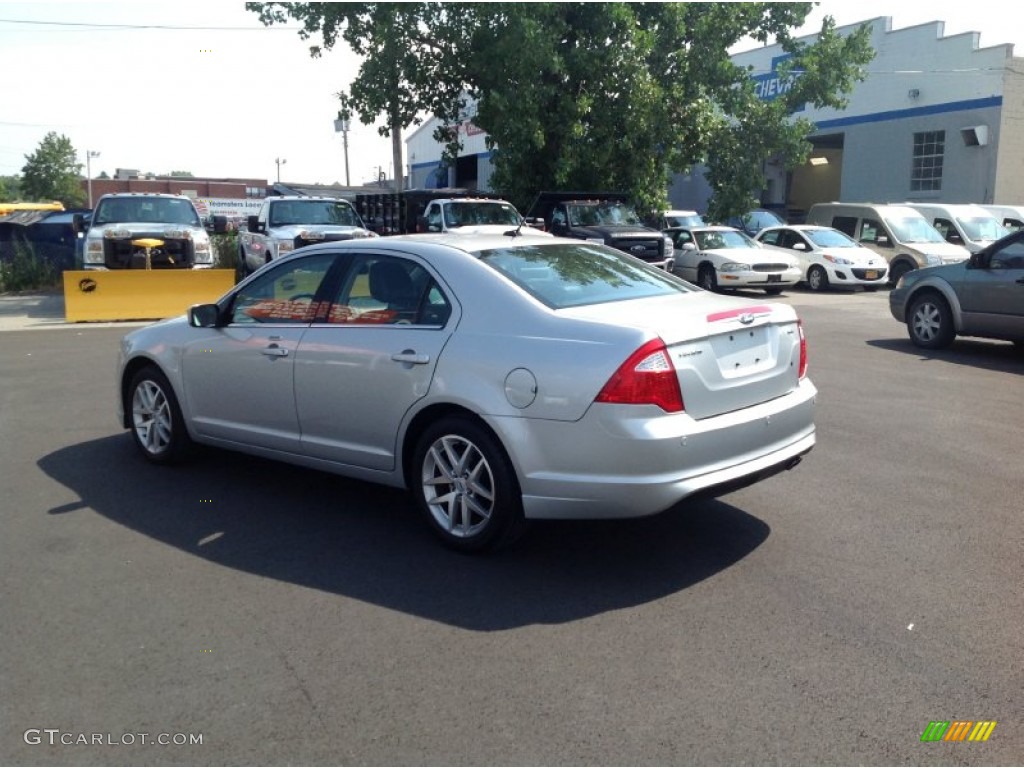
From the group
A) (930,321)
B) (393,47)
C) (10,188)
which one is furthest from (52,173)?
(930,321)

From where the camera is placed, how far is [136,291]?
16266mm

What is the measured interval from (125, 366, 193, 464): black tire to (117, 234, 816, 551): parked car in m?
0.34

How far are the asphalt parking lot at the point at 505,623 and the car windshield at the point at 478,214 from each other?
1381 cm

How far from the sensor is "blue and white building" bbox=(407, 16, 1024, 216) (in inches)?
1168

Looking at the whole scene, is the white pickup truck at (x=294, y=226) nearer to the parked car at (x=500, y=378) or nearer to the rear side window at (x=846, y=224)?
the rear side window at (x=846, y=224)

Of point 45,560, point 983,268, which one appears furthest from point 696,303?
point 983,268

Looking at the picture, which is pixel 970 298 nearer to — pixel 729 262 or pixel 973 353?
pixel 973 353

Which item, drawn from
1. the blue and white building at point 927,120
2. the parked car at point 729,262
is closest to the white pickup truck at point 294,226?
the parked car at point 729,262

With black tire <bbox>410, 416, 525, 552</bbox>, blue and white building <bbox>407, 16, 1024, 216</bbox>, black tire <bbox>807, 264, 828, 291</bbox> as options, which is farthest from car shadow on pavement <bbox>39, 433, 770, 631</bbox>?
blue and white building <bbox>407, 16, 1024, 216</bbox>

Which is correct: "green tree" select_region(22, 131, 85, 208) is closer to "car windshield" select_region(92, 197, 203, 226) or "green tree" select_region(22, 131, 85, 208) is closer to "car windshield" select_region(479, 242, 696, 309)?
"car windshield" select_region(92, 197, 203, 226)

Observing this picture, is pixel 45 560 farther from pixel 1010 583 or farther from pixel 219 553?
pixel 1010 583

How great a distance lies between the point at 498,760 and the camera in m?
3.19

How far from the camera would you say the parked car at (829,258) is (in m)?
21.4

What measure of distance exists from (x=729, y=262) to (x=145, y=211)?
11.3m
